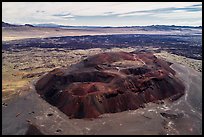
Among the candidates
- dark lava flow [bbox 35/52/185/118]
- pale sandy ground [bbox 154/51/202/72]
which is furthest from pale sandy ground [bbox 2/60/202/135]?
pale sandy ground [bbox 154/51/202/72]

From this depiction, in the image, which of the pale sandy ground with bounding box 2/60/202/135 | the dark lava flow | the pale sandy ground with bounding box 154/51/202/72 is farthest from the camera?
the pale sandy ground with bounding box 154/51/202/72

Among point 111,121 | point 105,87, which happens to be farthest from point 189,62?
point 111,121

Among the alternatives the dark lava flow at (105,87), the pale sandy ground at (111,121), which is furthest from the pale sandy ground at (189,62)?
the pale sandy ground at (111,121)

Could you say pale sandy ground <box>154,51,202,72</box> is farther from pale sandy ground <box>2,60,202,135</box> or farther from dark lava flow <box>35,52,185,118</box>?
pale sandy ground <box>2,60,202,135</box>

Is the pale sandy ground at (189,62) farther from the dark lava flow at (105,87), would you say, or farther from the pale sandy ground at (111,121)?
the pale sandy ground at (111,121)

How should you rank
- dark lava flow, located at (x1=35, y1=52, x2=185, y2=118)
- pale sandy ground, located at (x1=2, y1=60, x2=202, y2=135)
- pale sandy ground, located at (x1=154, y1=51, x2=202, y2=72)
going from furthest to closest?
pale sandy ground, located at (x1=154, y1=51, x2=202, y2=72)
dark lava flow, located at (x1=35, y1=52, x2=185, y2=118)
pale sandy ground, located at (x1=2, y1=60, x2=202, y2=135)

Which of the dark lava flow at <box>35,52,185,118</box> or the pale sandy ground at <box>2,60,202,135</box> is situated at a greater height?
the dark lava flow at <box>35,52,185,118</box>

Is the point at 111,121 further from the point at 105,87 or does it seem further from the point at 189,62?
the point at 189,62
